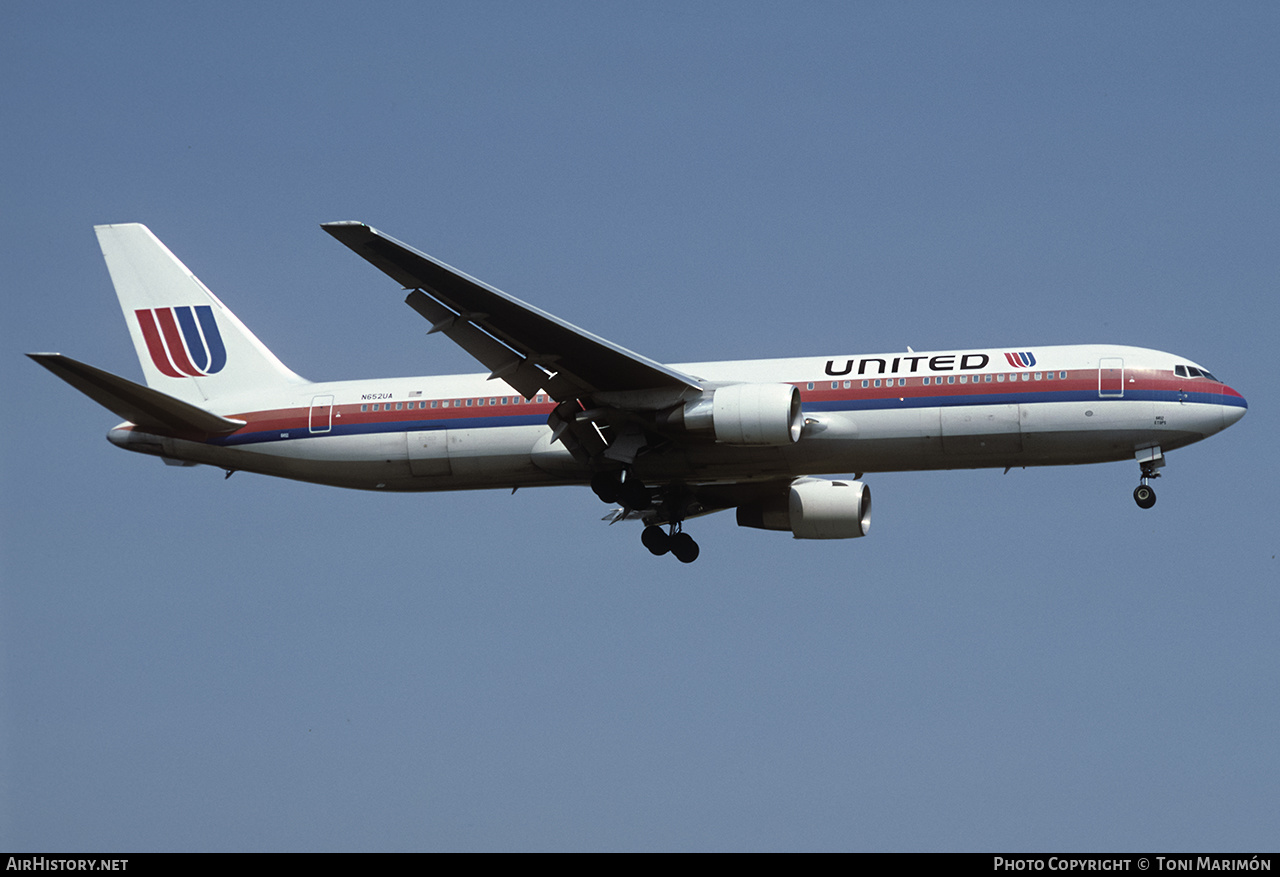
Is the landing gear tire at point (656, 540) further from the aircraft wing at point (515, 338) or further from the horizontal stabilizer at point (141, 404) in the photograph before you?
the horizontal stabilizer at point (141, 404)

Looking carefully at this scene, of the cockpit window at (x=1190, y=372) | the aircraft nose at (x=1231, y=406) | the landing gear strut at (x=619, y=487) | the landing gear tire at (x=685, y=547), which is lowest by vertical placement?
the landing gear tire at (x=685, y=547)

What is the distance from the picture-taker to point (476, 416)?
126ft

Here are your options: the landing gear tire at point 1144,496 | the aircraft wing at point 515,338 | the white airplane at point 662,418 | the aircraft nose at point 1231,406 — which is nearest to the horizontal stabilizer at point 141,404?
the white airplane at point 662,418

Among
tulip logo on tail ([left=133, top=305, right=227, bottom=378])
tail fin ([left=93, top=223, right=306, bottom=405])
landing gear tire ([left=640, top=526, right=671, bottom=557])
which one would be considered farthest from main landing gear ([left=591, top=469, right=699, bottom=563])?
tulip logo on tail ([left=133, top=305, right=227, bottom=378])

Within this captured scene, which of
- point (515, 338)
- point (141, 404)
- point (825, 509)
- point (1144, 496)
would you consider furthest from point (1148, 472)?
point (141, 404)

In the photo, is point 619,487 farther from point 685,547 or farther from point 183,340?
point 183,340

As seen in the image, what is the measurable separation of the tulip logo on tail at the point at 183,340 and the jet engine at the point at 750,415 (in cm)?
1467

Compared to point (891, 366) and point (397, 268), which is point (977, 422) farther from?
point (397, 268)

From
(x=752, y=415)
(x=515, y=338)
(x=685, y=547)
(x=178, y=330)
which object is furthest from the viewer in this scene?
(x=178, y=330)

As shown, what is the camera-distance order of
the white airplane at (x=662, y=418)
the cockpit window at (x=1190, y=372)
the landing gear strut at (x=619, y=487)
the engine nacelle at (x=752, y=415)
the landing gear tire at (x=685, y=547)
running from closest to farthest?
the engine nacelle at (x=752, y=415)
the white airplane at (x=662, y=418)
the cockpit window at (x=1190, y=372)
the landing gear strut at (x=619, y=487)
the landing gear tire at (x=685, y=547)

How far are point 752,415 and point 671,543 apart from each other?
21.8ft

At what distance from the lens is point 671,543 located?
40.2m

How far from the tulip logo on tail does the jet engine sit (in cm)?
1467

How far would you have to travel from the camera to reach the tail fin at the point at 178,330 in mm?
42125
